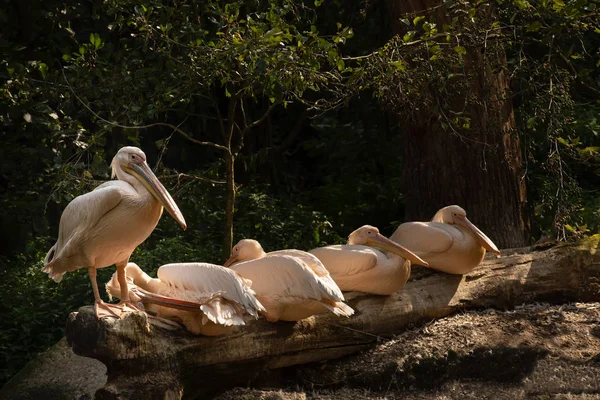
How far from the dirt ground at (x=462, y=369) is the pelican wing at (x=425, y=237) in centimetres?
51

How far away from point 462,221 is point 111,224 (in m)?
2.55

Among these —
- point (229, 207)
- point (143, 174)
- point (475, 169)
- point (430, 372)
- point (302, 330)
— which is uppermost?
point (143, 174)

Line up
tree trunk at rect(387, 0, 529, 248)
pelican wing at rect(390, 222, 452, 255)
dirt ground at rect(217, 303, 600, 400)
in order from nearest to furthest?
1. dirt ground at rect(217, 303, 600, 400)
2. pelican wing at rect(390, 222, 452, 255)
3. tree trunk at rect(387, 0, 529, 248)

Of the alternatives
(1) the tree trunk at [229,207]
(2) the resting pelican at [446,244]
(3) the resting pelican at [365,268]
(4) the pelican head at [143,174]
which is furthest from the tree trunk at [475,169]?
(4) the pelican head at [143,174]

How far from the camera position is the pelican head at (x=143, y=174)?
427 centimetres

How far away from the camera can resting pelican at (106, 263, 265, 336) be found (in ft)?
14.1

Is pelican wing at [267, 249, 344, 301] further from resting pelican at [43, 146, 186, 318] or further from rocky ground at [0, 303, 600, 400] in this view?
resting pelican at [43, 146, 186, 318]

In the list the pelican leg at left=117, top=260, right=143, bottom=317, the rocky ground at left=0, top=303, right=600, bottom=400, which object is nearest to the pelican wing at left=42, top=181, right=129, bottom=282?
the pelican leg at left=117, top=260, right=143, bottom=317

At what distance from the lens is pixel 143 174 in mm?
4340

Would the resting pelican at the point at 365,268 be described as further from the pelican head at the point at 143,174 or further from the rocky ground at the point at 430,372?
the pelican head at the point at 143,174

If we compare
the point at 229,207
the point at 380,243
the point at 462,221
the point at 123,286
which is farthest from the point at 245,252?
the point at 229,207

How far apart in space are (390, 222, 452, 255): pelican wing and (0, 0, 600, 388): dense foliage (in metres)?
0.62

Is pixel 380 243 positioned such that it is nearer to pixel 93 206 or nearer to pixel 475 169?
pixel 475 169

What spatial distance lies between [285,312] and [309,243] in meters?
3.40
